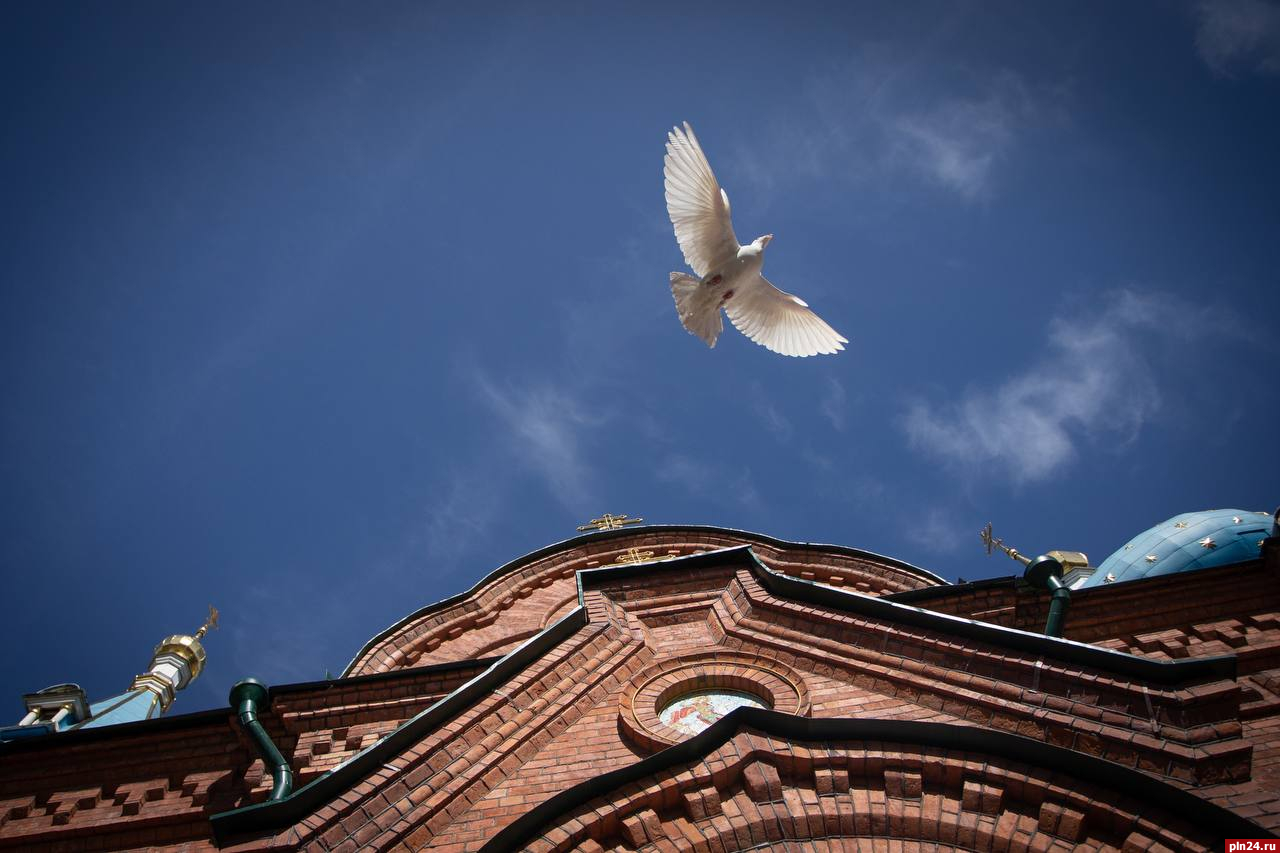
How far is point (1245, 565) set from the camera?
30.6 ft

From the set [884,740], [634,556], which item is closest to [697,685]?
[884,740]

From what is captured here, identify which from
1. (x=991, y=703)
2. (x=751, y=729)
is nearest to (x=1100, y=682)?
(x=991, y=703)

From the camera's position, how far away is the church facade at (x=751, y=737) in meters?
5.99

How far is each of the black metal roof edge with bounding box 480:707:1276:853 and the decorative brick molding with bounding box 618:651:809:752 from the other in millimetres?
527

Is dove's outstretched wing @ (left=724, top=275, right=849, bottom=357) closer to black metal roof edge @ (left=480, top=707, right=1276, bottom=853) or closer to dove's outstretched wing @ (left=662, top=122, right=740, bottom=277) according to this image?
dove's outstretched wing @ (left=662, top=122, right=740, bottom=277)

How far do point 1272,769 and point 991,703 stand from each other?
5.36ft

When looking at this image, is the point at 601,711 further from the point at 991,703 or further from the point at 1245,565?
the point at 1245,565

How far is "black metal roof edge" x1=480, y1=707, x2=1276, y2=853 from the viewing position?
5.61 m

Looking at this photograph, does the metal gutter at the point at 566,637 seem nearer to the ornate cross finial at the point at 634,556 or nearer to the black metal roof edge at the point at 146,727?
the black metal roof edge at the point at 146,727

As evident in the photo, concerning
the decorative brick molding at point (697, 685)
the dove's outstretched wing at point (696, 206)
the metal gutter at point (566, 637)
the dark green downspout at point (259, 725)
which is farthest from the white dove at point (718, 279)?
the dark green downspout at point (259, 725)

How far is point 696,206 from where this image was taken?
11.9 meters

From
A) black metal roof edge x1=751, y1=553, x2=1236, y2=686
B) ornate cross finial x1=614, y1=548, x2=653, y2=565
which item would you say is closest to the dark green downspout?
black metal roof edge x1=751, y1=553, x2=1236, y2=686

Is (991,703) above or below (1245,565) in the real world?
below

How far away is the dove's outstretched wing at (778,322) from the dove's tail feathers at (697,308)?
1.11 feet
